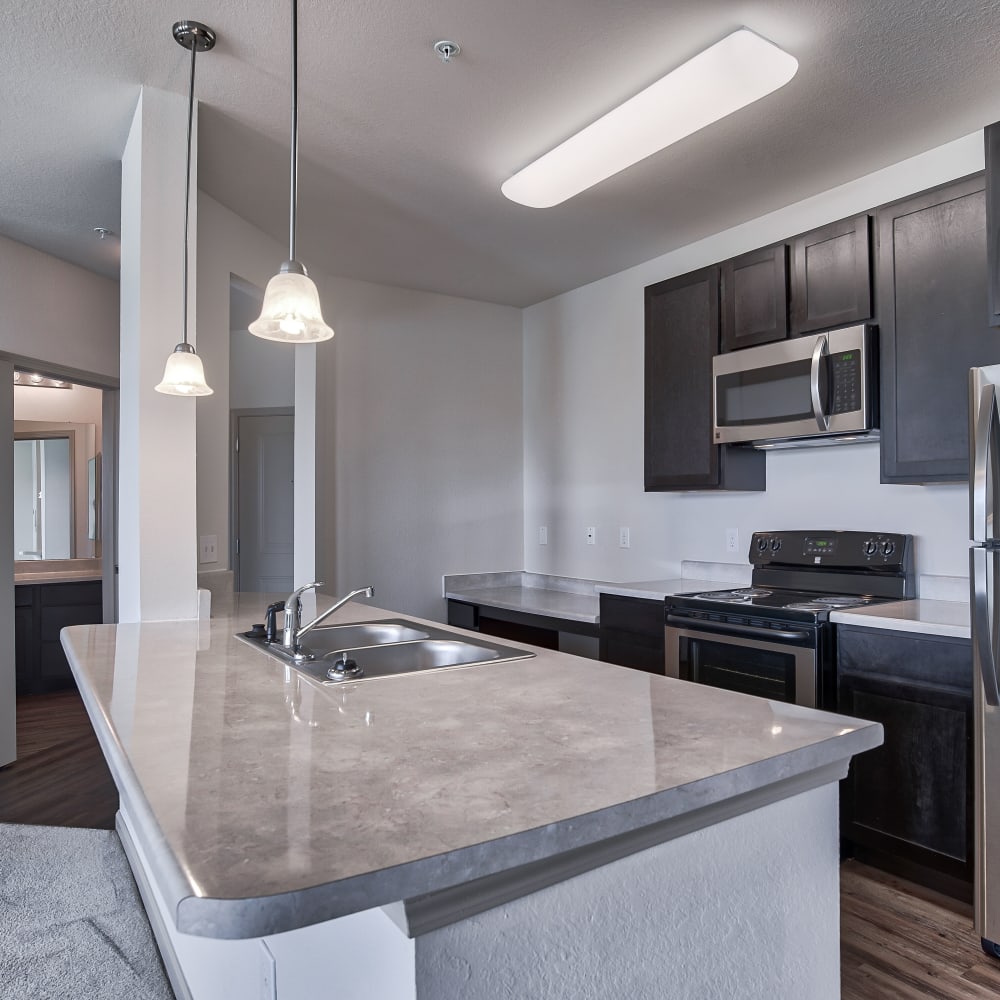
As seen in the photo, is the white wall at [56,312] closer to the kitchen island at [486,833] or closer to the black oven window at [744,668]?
the kitchen island at [486,833]

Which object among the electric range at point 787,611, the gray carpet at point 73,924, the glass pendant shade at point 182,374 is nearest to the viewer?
the gray carpet at point 73,924

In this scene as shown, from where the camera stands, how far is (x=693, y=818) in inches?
39.4

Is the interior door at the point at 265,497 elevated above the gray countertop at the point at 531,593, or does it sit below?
above

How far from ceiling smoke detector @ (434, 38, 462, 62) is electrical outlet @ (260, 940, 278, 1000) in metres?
2.15

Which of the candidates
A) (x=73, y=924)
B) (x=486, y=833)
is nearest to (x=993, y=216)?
(x=486, y=833)

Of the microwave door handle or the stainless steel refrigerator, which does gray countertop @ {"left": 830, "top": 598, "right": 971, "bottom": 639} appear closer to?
the stainless steel refrigerator

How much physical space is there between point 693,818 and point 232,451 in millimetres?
5142

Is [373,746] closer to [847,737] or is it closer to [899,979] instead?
[847,737]

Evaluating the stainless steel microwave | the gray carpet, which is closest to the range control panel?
the stainless steel microwave

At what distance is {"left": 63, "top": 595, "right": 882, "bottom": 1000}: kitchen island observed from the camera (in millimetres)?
738

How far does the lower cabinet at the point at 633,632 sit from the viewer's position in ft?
10.3

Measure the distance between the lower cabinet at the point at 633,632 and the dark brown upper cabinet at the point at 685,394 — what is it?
592mm

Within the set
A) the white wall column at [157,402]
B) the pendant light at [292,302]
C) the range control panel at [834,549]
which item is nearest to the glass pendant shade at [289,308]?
the pendant light at [292,302]

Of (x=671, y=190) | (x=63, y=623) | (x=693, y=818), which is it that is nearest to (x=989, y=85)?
(x=671, y=190)
